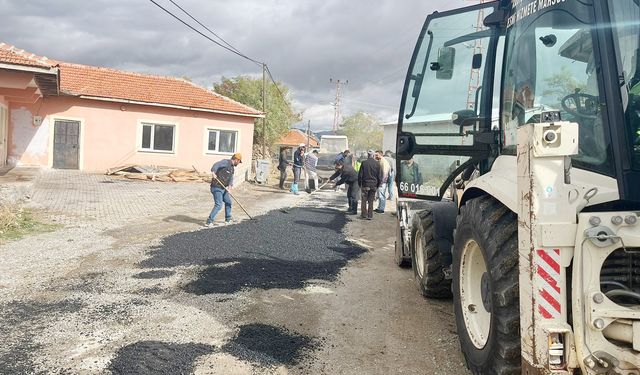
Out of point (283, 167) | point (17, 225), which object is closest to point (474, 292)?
point (17, 225)

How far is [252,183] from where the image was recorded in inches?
811

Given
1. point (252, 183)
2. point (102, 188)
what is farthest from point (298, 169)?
point (102, 188)

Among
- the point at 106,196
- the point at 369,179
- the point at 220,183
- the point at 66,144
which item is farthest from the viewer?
the point at 66,144

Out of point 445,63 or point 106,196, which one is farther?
point 106,196

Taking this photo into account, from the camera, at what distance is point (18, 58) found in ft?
36.1

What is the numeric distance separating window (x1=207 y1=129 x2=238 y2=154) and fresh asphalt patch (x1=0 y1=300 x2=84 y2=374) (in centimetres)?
1686

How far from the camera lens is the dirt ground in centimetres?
373

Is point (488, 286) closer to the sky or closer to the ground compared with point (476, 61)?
closer to the ground

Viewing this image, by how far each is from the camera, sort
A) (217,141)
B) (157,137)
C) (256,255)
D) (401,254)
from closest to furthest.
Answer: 1. (401,254)
2. (256,255)
3. (157,137)
4. (217,141)

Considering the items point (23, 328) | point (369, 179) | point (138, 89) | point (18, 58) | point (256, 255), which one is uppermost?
point (138, 89)

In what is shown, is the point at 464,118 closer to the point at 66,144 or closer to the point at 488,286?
the point at 488,286

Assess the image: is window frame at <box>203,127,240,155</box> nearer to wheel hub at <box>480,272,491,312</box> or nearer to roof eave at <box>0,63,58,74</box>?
roof eave at <box>0,63,58,74</box>

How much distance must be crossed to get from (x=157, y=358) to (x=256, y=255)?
357cm

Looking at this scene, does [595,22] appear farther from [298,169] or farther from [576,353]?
[298,169]
